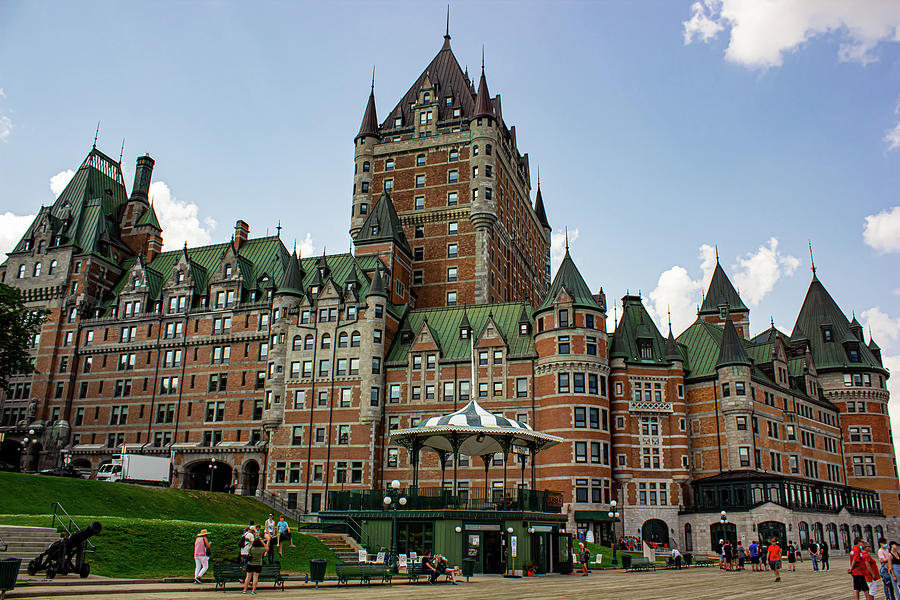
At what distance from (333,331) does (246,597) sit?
53.1 m

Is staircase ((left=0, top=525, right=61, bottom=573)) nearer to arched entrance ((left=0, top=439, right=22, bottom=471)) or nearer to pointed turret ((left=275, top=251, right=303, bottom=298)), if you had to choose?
pointed turret ((left=275, top=251, right=303, bottom=298))

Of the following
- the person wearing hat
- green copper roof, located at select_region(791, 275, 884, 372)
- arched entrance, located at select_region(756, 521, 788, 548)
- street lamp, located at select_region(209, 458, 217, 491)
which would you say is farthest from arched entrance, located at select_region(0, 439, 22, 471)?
green copper roof, located at select_region(791, 275, 884, 372)

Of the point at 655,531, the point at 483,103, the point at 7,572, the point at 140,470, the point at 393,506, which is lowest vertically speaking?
the point at 7,572

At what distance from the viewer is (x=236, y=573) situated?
27.0 m

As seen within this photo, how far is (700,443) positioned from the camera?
75.8 metres

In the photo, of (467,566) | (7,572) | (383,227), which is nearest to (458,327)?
(383,227)

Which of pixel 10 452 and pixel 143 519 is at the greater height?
pixel 10 452

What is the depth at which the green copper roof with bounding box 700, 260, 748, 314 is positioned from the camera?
103m

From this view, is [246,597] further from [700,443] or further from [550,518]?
[700,443]

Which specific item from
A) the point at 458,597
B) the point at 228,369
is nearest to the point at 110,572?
the point at 458,597

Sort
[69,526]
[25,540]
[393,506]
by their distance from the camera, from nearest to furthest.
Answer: [25,540]
[69,526]
[393,506]

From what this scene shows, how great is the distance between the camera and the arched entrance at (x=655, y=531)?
A: 70.1 meters

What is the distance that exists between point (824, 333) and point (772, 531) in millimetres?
40190

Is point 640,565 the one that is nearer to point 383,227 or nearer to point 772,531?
point 772,531
